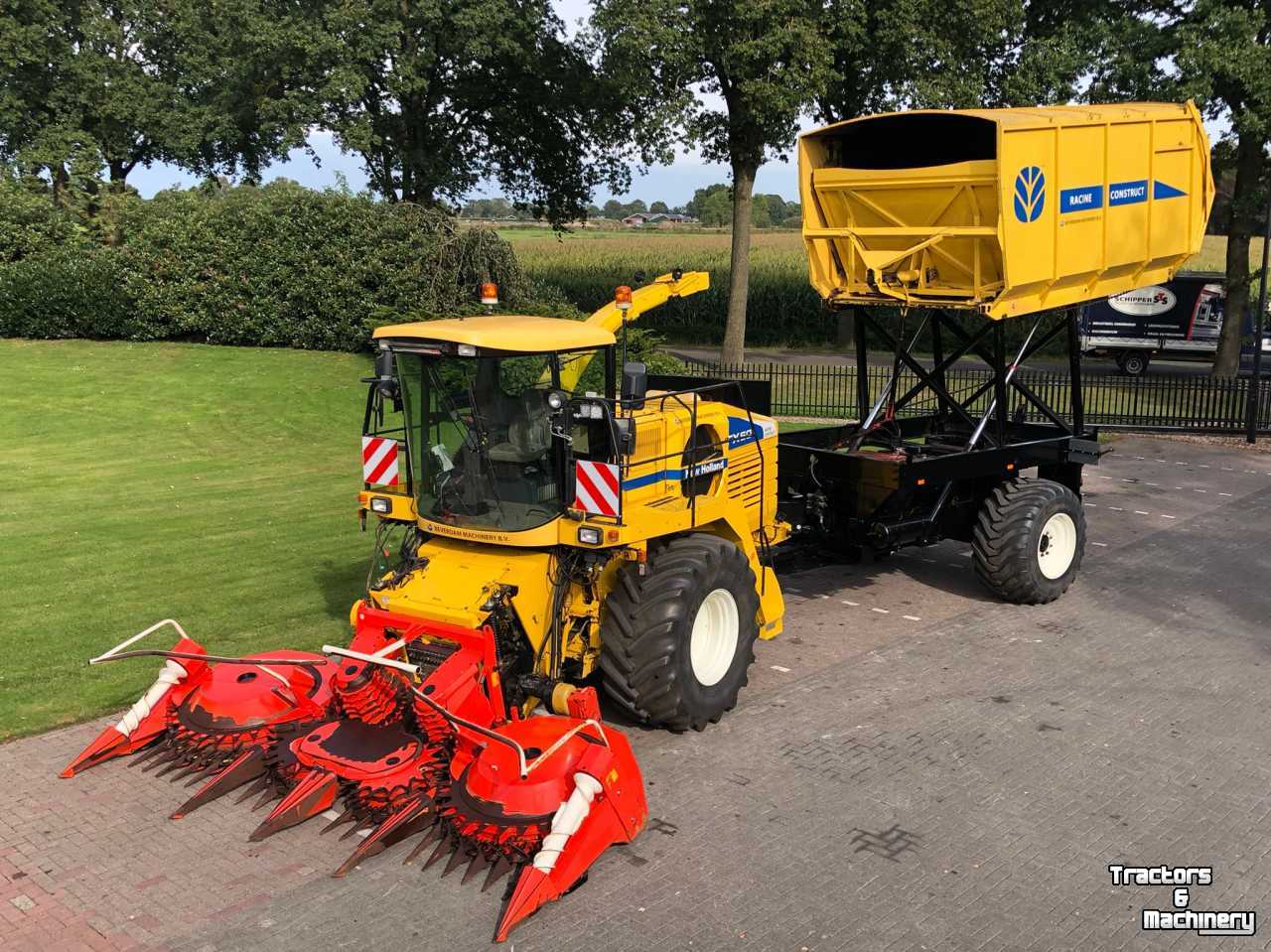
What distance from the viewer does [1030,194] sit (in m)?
9.86

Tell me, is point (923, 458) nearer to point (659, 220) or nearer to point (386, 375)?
point (386, 375)

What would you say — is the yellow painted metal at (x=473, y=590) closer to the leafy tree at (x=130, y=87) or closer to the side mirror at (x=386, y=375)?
the side mirror at (x=386, y=375)

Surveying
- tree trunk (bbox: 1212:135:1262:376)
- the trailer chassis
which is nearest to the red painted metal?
the trailer chassis

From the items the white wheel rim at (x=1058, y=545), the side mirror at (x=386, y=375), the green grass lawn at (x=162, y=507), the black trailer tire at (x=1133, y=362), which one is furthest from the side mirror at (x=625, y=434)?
the black trailer tire at (x=1133, y=362)

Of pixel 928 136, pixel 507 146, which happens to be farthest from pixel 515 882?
pixel 507 146

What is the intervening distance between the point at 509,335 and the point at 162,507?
8.50 meters

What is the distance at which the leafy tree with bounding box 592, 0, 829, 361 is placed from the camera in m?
22.6

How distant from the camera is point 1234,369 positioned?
25.6 meters

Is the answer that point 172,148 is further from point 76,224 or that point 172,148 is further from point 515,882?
point 515,882

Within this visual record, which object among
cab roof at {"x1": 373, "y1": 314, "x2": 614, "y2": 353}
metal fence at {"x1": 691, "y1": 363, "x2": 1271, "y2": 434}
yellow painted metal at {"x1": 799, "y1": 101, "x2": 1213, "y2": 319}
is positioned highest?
yellow painted metal at {"x1": 799, "y1": 101, "x2": 1213, "y2": 319}

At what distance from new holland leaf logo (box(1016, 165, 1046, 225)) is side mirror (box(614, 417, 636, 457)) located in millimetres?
4458

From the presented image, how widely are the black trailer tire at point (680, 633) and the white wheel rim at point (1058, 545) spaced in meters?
4.20

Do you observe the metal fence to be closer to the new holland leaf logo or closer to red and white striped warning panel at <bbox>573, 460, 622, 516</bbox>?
the new holland leaf logo

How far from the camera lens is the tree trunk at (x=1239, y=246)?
2466cm
